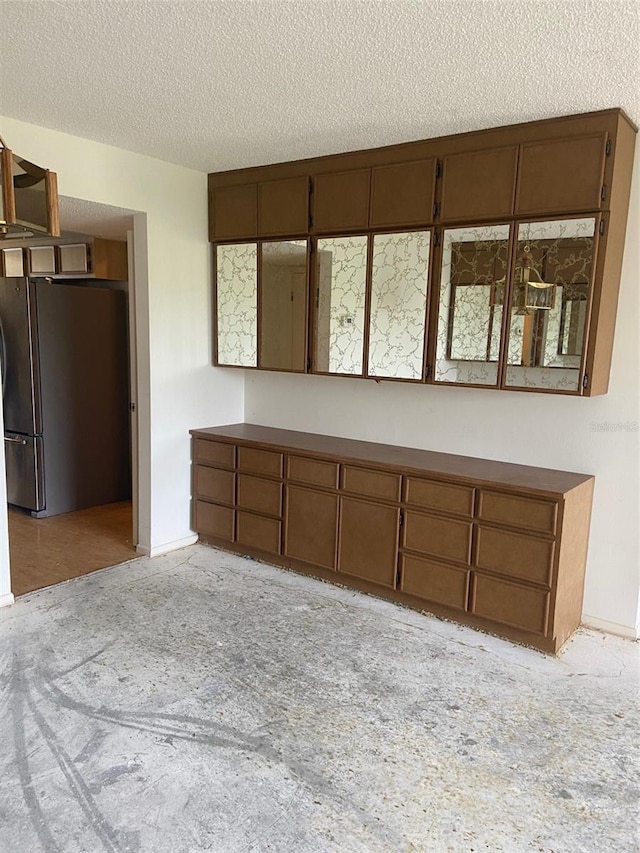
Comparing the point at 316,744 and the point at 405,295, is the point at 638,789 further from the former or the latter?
the point at 405,295

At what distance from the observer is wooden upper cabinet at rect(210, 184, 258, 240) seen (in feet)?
12.9

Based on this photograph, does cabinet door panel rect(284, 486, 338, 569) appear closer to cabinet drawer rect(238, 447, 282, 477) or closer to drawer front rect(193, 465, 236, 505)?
cabinet drawer rect(238, 447, 282, 477)

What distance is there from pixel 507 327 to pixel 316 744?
211 cm

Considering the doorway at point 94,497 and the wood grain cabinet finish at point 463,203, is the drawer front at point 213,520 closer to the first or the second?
the doorway at point 94,497

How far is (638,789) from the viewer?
2072 millimetres

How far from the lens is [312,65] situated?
2.34 metres

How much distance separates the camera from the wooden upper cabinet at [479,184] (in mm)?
2959

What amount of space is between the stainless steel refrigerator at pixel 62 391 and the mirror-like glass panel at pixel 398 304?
8.77ft

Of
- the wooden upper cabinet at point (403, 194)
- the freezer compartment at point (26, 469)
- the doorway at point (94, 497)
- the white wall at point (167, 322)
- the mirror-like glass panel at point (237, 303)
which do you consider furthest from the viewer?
the freezer compartment at point (26, 469)

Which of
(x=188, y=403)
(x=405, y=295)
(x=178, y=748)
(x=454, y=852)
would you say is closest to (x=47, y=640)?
(x=178, y=748)

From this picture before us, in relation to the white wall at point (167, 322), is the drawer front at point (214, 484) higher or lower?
lower

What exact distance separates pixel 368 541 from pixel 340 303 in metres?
1.44

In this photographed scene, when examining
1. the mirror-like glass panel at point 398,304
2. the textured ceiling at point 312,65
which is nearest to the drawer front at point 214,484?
the mirror-like glass panel at point 398,304

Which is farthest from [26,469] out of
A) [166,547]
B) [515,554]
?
[515,554]
